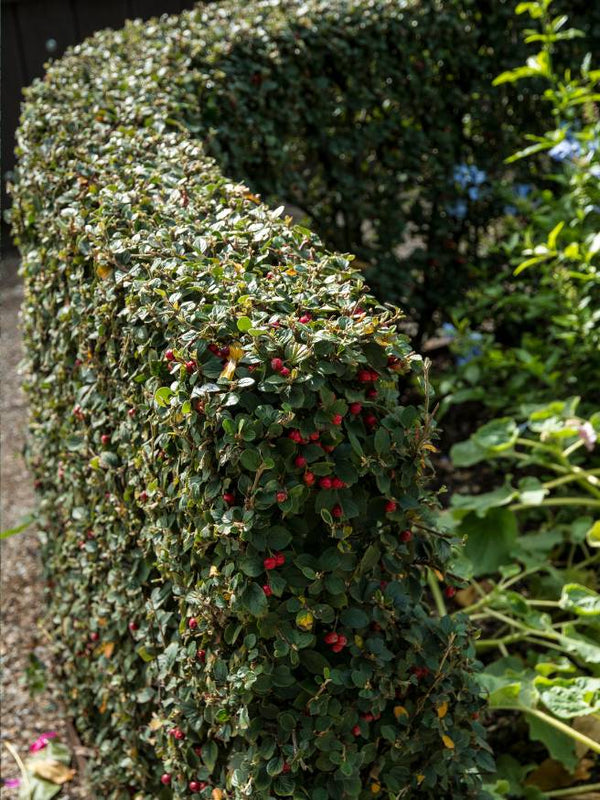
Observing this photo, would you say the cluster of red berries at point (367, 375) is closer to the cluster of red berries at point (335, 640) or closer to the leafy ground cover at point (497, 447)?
the leafy ground cover at point (497, 447)

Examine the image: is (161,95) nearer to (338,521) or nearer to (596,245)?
(596,245)

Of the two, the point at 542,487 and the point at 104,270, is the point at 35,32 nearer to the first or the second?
the point at 542,487

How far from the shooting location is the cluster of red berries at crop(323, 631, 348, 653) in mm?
1538

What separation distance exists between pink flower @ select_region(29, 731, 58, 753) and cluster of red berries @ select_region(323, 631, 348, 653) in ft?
4.87

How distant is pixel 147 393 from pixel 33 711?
5.53ft

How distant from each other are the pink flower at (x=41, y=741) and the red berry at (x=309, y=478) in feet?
5.40

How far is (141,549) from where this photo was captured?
1.93 m

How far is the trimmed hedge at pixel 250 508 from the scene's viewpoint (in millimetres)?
1467

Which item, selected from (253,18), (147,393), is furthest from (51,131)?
(147,393)

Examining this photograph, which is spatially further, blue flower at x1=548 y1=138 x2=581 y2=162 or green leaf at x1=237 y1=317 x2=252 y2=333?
blue flower at x1=548 y1=138 x2=581 y2=162

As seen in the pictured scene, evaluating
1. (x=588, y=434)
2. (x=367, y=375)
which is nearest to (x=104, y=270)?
(x=367, y=375)

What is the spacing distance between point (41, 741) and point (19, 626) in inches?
26.4

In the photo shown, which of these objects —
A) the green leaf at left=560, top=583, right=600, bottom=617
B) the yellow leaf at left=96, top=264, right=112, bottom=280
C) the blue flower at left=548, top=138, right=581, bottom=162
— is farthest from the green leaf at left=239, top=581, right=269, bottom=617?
the blue flower at left=548, top=138, right=581, bottom=162

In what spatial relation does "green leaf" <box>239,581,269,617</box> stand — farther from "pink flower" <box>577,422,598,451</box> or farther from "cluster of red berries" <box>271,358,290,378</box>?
"pink flower" <box>577,422,598,451</box>
